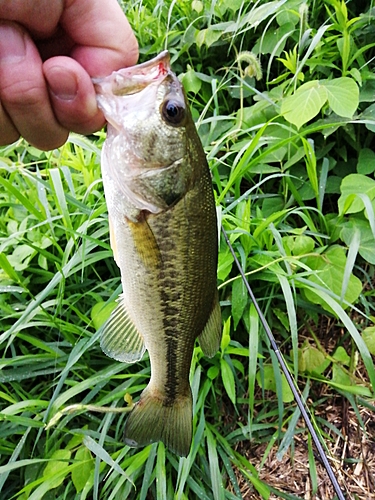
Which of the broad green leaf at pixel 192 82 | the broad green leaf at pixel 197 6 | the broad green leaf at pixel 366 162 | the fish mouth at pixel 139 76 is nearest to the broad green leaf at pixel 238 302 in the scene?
the broad green leaf at pixel 366 162

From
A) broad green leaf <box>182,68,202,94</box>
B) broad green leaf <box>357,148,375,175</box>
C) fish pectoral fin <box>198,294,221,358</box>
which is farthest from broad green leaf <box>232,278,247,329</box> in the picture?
broad green leaf <box>182,68,202,94</box>

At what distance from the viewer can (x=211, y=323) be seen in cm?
138

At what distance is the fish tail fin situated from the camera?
135 cm

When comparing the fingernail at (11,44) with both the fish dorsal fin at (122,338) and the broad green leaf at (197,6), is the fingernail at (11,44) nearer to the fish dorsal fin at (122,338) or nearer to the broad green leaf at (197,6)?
the fish dorsal fin at (122,338)

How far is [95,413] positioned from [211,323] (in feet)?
3.13

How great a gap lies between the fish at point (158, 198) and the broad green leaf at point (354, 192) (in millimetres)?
966

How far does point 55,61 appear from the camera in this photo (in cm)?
119

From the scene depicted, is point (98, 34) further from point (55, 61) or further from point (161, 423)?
point (161, 423)

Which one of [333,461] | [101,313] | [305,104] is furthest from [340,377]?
[305,104]

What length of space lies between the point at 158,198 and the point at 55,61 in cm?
46

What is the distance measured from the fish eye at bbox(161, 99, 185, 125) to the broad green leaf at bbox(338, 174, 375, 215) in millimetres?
1038

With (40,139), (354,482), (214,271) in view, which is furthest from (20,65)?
(354,482)

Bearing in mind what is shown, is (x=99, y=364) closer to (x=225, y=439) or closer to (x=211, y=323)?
(x=225, y=439)

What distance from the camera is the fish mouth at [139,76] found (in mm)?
1200
